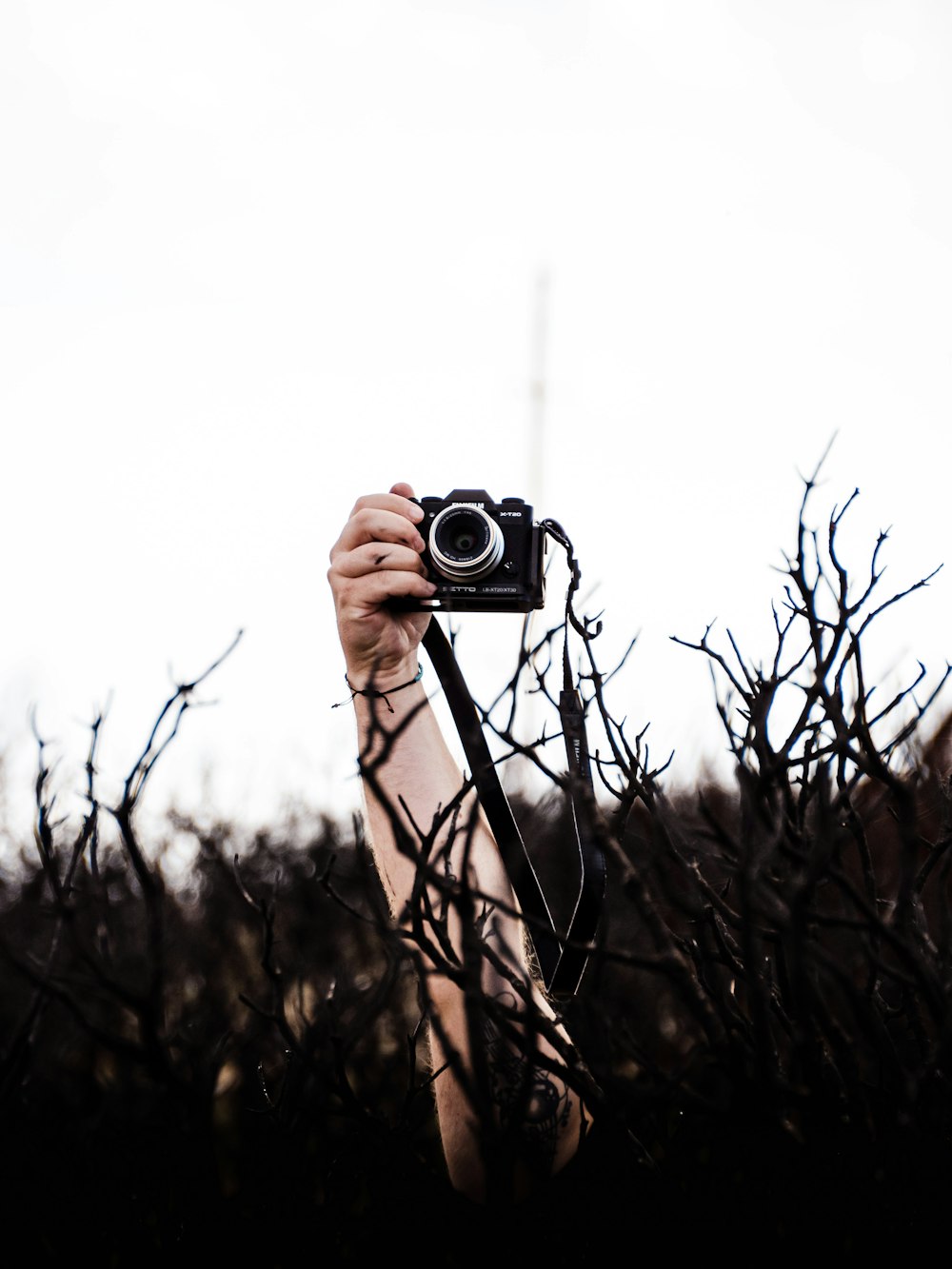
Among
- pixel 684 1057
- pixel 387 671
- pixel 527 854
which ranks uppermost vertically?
pixel 387 671

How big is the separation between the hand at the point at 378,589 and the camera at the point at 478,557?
49 mm

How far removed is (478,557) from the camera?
2125mm

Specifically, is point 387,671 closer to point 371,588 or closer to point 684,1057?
point 371,588

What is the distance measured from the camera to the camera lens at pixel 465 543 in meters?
2.12

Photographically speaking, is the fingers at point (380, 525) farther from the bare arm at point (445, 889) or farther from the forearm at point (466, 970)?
the forearm at point (466, 970)

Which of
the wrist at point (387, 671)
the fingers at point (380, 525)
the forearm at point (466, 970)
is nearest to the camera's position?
the forearm at point (466, 970)

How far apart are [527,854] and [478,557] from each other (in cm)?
69

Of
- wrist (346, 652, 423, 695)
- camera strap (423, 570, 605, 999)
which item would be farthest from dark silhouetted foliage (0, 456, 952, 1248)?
wrist (346, 652, 423, 695)

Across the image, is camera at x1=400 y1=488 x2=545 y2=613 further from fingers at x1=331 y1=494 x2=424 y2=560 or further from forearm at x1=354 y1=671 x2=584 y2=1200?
forearm at x1=354 y1=671 x2=584 y2=1200

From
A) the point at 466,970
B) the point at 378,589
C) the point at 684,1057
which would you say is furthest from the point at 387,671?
the point at 466,970

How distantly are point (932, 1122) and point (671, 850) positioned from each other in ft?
1.11

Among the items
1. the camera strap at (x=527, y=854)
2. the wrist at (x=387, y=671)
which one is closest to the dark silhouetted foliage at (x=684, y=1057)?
the camera strap at (x=527, y=854)

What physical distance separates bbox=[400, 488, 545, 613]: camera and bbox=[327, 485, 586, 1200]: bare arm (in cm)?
5

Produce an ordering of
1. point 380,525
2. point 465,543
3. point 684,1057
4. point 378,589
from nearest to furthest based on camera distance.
Answer: 1. point 684,1057
2. point 378,589
3. point 380,525
4. point 465,543
